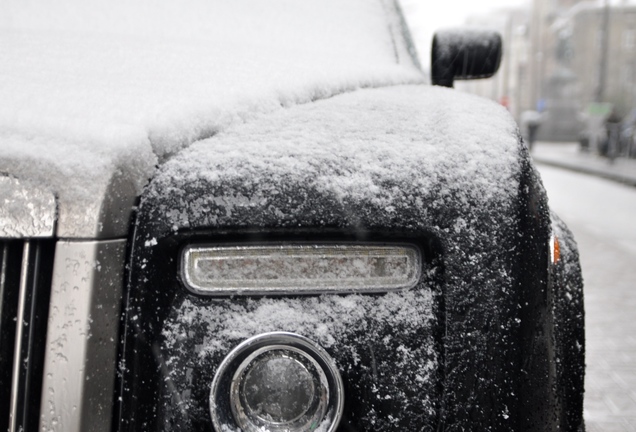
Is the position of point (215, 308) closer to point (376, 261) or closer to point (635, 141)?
point (376, 261)

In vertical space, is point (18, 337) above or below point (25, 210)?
below

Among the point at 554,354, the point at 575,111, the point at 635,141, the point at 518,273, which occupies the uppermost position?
the point at 575,111

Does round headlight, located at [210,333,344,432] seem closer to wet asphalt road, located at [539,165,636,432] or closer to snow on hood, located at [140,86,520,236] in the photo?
snow on hood, located at [140,86,520,236]

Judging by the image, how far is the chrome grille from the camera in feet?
3.70

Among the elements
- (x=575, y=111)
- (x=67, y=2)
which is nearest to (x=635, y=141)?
(x=575, y=111)

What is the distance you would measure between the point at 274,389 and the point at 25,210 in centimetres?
48

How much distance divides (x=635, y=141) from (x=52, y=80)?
22.7 metres

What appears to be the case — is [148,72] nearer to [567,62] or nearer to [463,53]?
[463,53]

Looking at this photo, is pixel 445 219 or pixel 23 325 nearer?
pixel 23 325

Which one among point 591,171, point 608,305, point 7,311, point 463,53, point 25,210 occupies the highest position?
point 591,171

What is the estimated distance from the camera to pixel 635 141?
21.8 meters

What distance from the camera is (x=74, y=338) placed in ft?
3.68

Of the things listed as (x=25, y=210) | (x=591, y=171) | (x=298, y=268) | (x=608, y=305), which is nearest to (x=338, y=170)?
(x=298, y=268)

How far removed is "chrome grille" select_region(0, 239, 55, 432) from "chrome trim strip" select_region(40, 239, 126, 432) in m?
0.02
